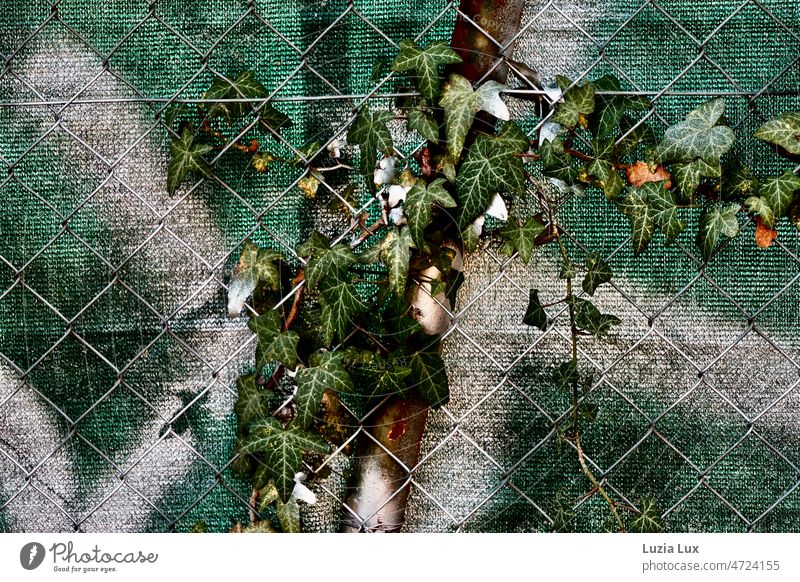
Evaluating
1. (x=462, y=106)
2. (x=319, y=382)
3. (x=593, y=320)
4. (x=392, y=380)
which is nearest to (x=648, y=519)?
(x=593, y=320)

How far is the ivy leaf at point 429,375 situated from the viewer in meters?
1.35

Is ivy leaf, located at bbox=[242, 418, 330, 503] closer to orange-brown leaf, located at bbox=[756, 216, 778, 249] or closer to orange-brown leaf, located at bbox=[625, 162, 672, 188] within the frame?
orange-brown leaf, located at bbox=[625, 162, 672, 188]

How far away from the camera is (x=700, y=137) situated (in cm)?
126

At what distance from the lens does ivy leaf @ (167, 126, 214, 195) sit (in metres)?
1.39

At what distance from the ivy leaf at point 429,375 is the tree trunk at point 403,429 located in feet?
0.11

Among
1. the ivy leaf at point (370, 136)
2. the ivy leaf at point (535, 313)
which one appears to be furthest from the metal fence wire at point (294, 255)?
the ivy leaf at point (370, 136)

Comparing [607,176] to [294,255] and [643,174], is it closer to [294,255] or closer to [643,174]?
[643,174]

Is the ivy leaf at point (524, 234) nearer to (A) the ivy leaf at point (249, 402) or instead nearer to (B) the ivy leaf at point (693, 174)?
(B) the ivy leaf at point (693, 174)

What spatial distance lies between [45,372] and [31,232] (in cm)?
25

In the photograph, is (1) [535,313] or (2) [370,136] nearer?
(2) [370,136]

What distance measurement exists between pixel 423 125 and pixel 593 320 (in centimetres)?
43

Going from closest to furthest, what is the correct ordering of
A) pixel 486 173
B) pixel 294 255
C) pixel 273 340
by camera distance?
pixel 486 173
pixel 273 340
pixel 294 255
